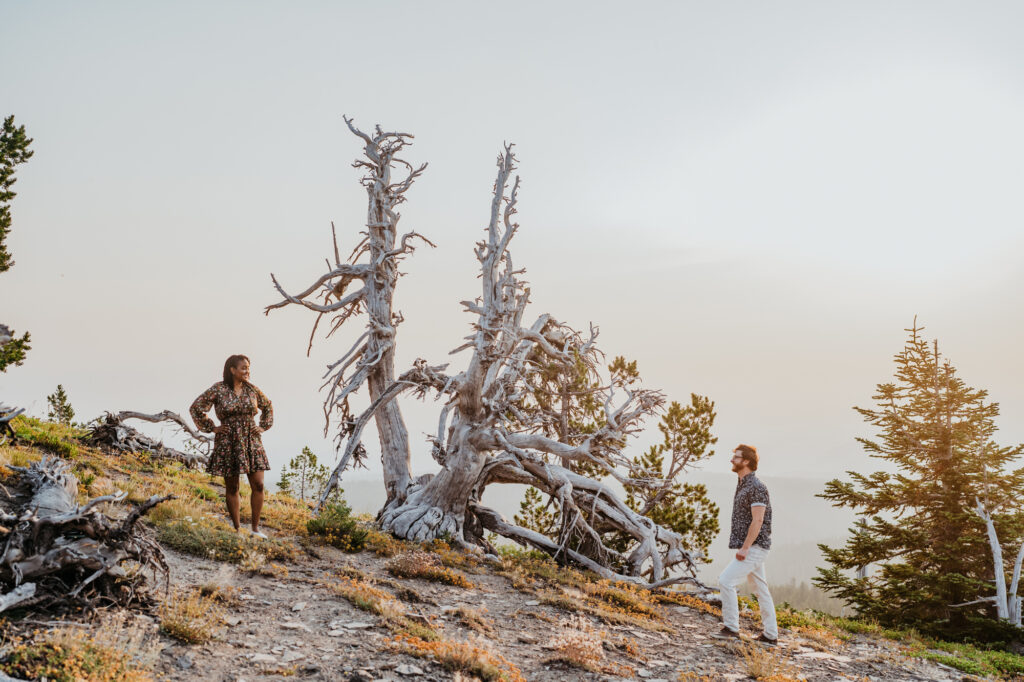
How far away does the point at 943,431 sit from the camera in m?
16.6

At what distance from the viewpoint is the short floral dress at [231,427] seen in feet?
29.5

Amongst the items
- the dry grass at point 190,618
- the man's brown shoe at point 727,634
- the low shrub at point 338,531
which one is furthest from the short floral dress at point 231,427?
the man's brown shoe at point 727,634

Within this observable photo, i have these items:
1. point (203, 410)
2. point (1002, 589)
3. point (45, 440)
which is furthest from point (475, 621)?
point (1002, 589)

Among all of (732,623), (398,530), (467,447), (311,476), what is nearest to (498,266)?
(467,447)

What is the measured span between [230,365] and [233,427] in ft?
2.99

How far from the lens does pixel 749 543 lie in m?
8.54

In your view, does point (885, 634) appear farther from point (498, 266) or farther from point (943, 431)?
point (498, 266)

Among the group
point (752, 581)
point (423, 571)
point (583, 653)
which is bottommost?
point (583, 653)

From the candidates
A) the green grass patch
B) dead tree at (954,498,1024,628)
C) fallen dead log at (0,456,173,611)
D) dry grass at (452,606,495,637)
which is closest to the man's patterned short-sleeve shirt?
dry grass at (452,606,495,637)

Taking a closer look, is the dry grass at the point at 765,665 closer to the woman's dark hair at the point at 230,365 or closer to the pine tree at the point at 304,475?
the woman's dark hair at the point at 230,365

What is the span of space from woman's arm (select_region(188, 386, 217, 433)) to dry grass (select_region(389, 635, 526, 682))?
167 inches

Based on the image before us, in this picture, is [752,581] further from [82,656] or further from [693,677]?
[82,656]

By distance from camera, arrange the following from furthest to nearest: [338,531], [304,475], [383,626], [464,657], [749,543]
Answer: [304,475] < [338,531] < [749,543] < [383,626] < [464,657]

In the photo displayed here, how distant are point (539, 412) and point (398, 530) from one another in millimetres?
5900
